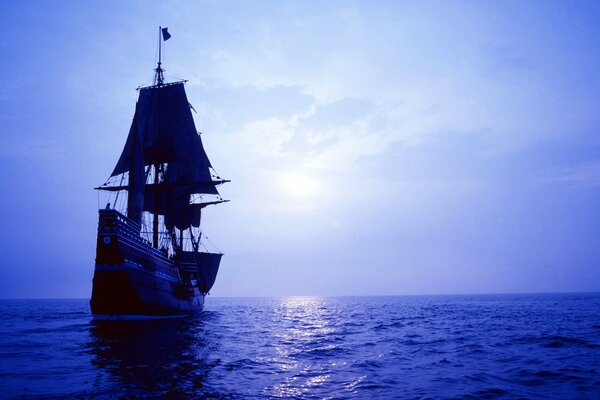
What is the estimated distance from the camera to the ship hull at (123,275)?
27844 mm

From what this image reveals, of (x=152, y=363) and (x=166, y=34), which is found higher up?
(x=166, y=34)

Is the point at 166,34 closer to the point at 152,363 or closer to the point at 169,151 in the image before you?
the point at 169,151

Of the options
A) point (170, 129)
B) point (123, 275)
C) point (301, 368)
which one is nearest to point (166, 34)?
point (170, 129)

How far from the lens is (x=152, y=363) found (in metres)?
13.9

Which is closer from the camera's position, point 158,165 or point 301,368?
point 301,368

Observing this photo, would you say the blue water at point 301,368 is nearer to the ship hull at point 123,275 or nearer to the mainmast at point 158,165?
the ship hull at point 123,275

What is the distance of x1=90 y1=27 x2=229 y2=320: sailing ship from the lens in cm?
2875

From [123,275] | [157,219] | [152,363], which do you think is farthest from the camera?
[157,219]

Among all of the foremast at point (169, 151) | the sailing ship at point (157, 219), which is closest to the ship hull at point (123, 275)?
the sailing ship at point (157, 219)

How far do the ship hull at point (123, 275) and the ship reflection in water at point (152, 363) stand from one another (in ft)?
16.1

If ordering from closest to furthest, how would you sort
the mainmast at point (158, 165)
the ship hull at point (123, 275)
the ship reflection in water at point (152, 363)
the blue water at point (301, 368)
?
the ship reflection in water at point (152, 363)
the blue water at point (301, 368)
the ship hull at point (123, 275)
the mainmast at point (158, 165)

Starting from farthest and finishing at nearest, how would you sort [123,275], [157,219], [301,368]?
[157,219]
[123,275]
[301,368]

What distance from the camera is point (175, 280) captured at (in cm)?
4125

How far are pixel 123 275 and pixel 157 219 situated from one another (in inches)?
→ 937
